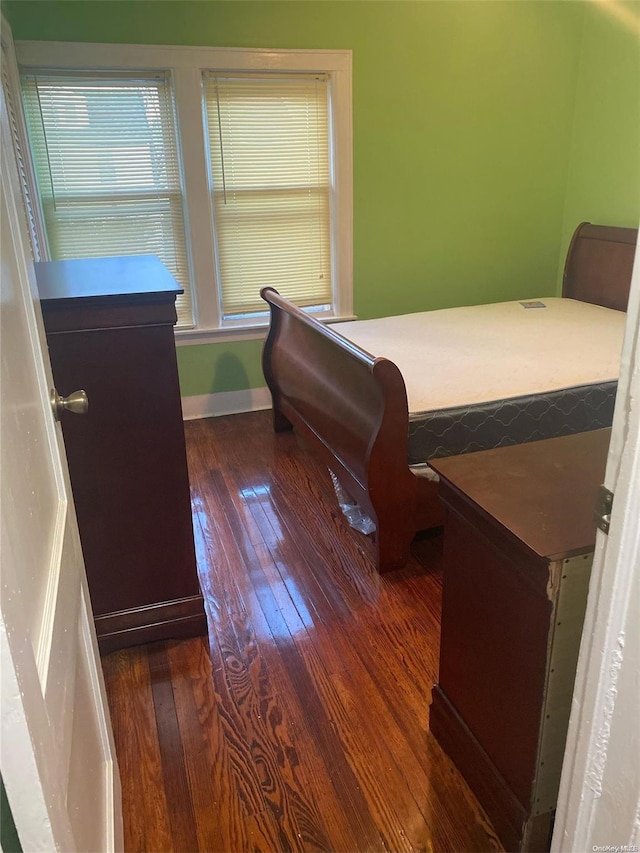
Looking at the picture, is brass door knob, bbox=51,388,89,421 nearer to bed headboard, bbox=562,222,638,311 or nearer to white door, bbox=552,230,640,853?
white door, bbox=552,230,640,853

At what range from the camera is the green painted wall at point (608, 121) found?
12.8 feet

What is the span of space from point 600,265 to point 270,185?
2.12 metres

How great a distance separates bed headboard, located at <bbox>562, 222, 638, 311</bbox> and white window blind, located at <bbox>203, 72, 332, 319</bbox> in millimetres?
1629

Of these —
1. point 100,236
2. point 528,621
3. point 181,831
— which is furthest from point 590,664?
point 100,236

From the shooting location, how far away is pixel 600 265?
13.5 ft

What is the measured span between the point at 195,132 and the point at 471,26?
1.83 m

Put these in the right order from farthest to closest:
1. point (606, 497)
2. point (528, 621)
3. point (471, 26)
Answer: point (471, 26), point (528, 621), point (606, 497)

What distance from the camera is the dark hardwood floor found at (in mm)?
1546

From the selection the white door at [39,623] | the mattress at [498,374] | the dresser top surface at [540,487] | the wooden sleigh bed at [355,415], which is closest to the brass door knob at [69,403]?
the white door at [39,623]

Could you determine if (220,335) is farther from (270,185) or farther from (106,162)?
(106,162)

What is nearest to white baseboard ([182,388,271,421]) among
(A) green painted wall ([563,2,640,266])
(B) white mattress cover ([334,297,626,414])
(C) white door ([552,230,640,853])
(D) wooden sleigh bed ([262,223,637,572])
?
(D) wooden sleigh bed ([262,223,637,572])

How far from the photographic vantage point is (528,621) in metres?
1.29

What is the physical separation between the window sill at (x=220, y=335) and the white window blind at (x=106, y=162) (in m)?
0.46

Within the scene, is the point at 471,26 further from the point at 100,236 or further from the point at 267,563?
the point at 267,563
